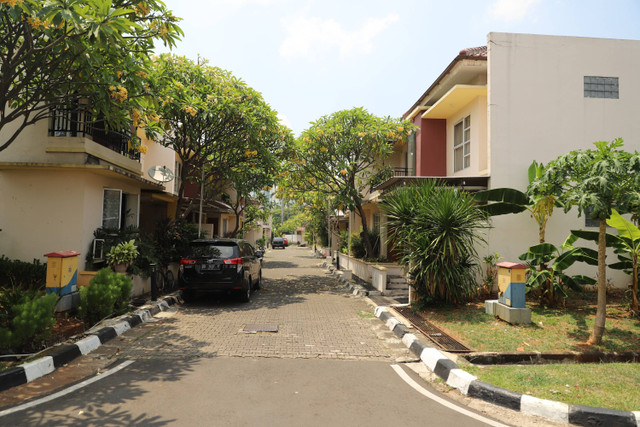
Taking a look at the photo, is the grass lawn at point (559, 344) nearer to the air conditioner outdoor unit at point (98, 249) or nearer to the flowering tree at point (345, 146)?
the flowering tree at point (345, 146)

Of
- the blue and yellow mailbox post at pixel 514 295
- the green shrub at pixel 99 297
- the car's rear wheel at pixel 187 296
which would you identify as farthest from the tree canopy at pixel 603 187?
the car's rear wheel at pixel 187 296

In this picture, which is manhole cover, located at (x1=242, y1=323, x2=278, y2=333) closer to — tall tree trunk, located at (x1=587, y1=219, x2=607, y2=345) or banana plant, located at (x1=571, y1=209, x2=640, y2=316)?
tall tree trunk, located at (x1=587, y1=219, x2=607, y2=345)

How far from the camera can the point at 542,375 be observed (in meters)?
4.88

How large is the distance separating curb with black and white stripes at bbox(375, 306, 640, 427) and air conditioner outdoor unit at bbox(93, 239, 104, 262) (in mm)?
8117

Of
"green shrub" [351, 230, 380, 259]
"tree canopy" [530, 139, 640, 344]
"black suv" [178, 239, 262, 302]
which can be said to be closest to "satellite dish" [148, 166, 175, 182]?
"black suv" [178, 239, 262, 302]

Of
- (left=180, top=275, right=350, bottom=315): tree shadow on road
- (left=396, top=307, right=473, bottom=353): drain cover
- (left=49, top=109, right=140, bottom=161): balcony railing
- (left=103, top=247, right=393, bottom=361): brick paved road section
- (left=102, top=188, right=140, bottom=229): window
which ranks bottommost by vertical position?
(left=180, top=275, right=350, bottom=315): tree shadow on road

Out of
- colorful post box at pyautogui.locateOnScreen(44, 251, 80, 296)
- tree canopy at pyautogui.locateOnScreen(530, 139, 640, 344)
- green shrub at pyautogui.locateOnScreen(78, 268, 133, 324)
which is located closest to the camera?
tree canopy at pyautogui.locateOnScreen(530, 139, 640, 344)

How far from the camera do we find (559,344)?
636 centimetres

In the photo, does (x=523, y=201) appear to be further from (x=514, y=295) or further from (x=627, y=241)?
(x=514, y=295)

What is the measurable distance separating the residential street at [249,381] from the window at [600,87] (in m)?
8.92

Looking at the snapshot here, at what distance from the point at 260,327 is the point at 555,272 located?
6815mm

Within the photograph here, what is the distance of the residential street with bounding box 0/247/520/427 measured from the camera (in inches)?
151

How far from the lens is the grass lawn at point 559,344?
440 centimetres

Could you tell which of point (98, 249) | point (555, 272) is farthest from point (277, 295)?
point (555, 272)
